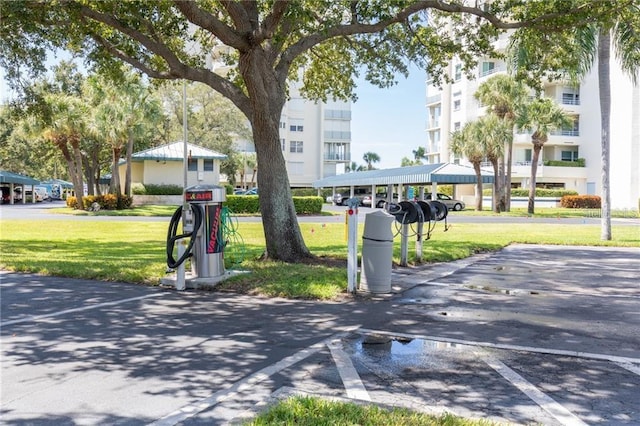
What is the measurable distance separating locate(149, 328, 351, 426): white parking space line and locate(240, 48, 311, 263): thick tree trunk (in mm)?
5440

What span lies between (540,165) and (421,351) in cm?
4870

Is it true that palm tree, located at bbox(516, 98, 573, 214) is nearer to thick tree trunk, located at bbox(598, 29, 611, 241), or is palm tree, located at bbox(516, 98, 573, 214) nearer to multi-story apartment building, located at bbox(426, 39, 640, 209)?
multi-story apartment building, located at bbox(426, 39, 640, 209)

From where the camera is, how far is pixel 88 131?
1453 inches

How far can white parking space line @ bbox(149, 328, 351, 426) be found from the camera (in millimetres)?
3709

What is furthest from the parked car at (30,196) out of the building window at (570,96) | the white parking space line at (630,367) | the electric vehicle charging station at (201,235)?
the white parking space line at (630,367)

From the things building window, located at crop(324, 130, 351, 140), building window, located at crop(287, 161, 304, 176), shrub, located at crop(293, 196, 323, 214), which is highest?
building window, located at crop(324, 130, 351, 140)

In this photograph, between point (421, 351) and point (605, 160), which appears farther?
point (605, 160)

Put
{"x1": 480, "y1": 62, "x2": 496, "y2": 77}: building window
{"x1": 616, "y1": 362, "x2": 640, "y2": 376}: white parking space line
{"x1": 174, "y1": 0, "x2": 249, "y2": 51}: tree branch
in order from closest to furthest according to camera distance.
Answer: {"x1": 616, "y1": 362, "x2": 640, "y2": 376}: white parking space line, {"x1": 174, "y1": 0, "x2": 249, "y2": 51}: tree branch, {"x1": 480, "y1": 62, "x2": 496, "y2": 77}: building window

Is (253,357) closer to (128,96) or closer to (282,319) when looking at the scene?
(282,319)

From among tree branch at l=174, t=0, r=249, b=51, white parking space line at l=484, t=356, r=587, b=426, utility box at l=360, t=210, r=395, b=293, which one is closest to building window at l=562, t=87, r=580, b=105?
tree branch at l=174, t=0, r=249, b=51

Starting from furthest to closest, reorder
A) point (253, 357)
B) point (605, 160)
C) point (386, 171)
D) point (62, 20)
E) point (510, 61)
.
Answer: point (386, 171) < point (510, 61) < point (605, 160) < point (62, 20) < point (253, 357)

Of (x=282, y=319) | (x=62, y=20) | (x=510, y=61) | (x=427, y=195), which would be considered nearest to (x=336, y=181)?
(x=427, y=195)

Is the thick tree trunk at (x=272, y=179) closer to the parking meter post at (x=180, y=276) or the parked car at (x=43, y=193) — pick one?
the parking meter post at (x=180, y=276)

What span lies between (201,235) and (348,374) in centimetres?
486
